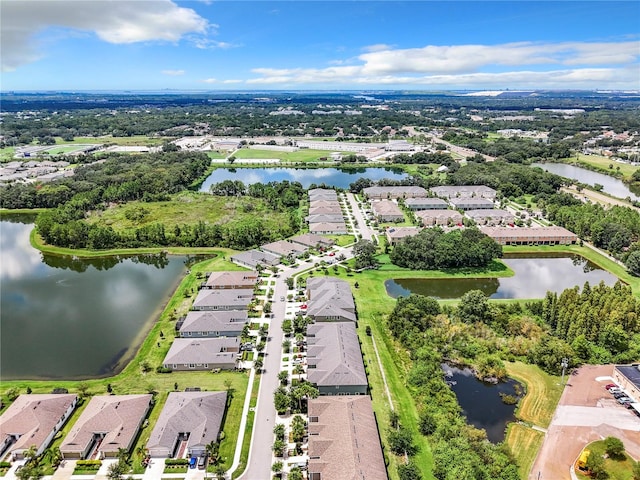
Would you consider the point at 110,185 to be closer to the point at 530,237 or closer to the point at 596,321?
the point at 530,237

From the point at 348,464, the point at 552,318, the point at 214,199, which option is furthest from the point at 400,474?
the point at 214,199

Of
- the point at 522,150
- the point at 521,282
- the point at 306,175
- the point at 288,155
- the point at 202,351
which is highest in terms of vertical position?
the point at 522,150

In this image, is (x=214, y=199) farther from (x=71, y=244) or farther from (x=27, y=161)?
(x=27, y=161)

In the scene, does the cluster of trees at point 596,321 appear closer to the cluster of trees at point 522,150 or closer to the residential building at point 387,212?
the residential building at point 387,212

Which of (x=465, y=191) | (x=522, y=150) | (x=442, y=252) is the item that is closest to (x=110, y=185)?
(x=442, y=252)

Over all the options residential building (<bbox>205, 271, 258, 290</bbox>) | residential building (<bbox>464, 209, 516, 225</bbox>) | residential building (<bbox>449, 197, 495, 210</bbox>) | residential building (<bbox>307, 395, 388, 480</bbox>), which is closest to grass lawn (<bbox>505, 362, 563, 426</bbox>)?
residential building (<bbox>307, 395, 388, 480</bbox>)
